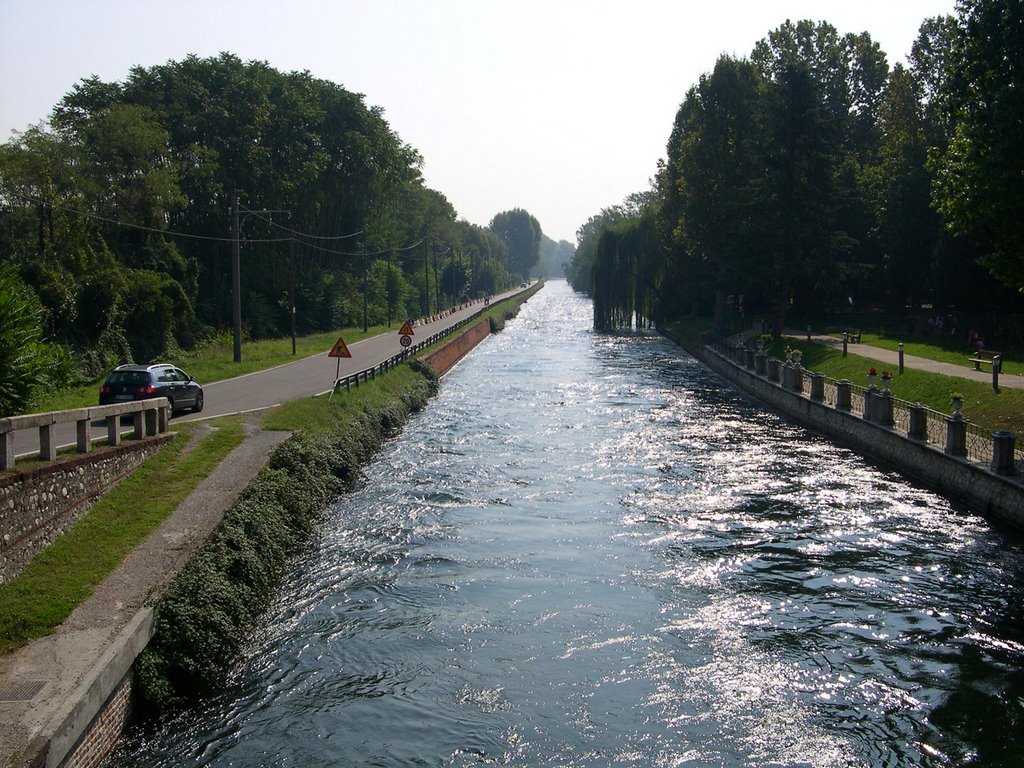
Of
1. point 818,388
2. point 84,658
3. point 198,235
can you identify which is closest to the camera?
point 84,658

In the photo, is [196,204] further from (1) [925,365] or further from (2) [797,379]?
(1) [925,365]

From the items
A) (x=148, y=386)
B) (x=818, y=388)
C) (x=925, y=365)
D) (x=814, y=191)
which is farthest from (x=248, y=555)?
(x=814, y=191)

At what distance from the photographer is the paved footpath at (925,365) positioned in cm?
2925

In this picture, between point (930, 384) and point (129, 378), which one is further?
point (930, 384)

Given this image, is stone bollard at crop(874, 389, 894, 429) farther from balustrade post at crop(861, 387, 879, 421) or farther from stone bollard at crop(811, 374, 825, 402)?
stone bollard at crop(811, 374, 825, 402)

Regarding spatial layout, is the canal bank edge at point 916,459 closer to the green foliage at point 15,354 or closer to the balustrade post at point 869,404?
the balustrade post at point 869,404

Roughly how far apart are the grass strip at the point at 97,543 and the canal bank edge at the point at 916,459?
637 inches

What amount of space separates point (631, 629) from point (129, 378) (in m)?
15.4

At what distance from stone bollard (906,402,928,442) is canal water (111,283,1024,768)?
1355mm

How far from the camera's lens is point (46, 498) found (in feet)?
45.5

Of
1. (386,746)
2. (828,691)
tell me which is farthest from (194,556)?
(828,691)

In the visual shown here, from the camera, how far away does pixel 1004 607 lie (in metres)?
15.3

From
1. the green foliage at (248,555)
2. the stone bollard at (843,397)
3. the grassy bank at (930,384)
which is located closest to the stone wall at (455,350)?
the grassy bank at (930,384)

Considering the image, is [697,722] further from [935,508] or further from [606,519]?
[935,508]
